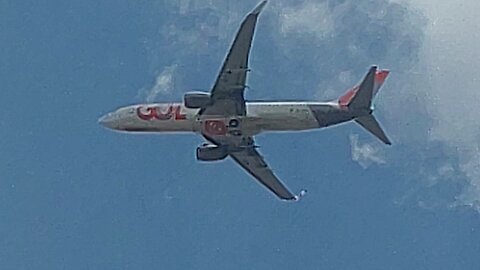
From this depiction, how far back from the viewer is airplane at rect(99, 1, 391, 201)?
11212 centimetres

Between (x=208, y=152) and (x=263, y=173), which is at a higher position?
(x=208, y=152)

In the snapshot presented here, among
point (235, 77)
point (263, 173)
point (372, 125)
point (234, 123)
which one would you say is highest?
point (235, 77)

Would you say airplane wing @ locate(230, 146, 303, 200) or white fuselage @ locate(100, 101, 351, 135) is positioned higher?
white fuselage @ locate(100, 101, 351, 135)

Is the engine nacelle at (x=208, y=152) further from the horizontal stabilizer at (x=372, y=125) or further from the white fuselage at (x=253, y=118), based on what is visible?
the horizontal stabilizer at (x=372, y=125)

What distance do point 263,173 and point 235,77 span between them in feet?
57.5

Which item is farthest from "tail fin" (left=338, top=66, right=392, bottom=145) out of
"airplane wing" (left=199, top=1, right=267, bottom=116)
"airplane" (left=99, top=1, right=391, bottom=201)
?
"airplane wing" (left=199, top=1, right=267, bottom=116)

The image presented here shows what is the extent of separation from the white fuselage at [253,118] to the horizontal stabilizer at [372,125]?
1.14 m

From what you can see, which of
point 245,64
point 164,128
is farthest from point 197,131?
point 245,64

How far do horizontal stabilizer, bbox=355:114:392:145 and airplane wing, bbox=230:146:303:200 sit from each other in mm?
14606

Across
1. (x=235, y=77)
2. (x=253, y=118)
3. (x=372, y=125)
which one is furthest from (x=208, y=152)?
(x=372, y=125)

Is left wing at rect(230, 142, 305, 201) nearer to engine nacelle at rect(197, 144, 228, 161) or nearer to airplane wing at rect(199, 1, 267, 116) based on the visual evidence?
engine nacelle at rect(197, 144, 228, 161)

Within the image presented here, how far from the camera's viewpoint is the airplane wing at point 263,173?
127 m

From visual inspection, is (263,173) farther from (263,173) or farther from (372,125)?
(372,125)

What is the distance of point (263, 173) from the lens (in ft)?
422
